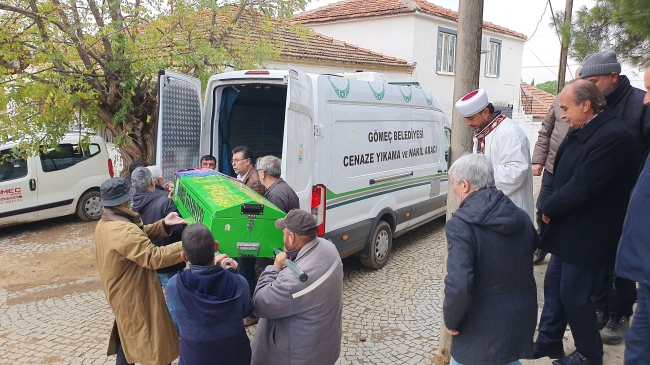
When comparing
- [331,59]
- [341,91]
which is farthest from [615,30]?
[331,59]

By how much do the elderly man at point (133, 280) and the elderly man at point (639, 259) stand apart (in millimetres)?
2622

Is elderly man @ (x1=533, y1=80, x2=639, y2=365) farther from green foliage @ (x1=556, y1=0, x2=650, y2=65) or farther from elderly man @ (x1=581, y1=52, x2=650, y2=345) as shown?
green foliage @ (x1=556, y1=0, x2=650, y2=65)

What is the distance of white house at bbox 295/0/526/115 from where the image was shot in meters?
14.3

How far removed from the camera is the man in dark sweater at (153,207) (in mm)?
3962

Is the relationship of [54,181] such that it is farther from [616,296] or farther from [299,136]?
[616,296]

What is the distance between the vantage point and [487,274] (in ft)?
7.43

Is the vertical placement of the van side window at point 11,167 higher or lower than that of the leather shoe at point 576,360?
higher

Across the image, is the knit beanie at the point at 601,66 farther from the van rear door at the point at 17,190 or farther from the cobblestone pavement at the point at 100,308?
the van rear door at the point at 17,190

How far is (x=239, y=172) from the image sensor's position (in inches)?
189

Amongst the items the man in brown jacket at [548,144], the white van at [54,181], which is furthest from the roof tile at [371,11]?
the man in brown jacket at [548,144]

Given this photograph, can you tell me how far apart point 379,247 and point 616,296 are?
2.70 meters

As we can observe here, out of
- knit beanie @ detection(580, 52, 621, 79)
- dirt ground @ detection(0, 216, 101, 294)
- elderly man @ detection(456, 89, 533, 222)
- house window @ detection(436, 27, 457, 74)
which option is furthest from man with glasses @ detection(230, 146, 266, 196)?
house window @ detection(436, 27, 457, 74)

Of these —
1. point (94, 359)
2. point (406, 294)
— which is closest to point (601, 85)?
point (406, 294)

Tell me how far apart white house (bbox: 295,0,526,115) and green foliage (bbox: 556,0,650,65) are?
7787 millimetres
